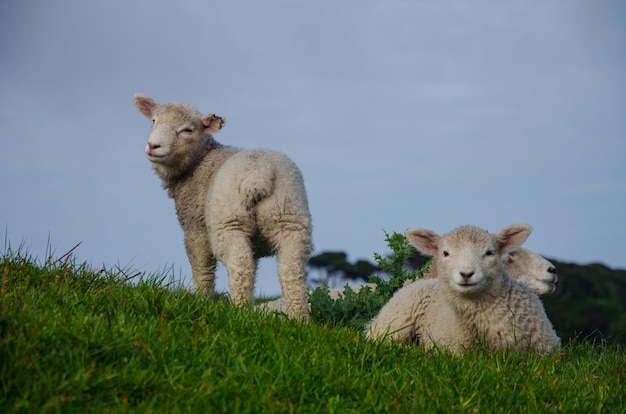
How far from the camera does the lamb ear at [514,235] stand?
8.09m

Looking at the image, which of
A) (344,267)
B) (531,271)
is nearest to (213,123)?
(531,271)

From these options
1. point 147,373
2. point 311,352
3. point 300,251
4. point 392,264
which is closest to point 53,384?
point 147,373

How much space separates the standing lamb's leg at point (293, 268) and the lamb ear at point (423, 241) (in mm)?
1199

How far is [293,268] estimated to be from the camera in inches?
344

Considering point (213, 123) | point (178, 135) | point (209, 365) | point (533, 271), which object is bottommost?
point (209, 365)

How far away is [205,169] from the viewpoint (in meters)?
9.80

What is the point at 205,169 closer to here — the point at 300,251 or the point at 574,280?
the point at 300,251

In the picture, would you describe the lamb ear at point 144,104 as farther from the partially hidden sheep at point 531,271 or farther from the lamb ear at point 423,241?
the lamb ear at point 423,241

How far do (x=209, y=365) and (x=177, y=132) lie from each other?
4.36 metres

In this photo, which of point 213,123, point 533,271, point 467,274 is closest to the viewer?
point 467,274

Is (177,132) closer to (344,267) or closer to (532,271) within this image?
(532,271)

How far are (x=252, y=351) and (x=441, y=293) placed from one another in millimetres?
2544

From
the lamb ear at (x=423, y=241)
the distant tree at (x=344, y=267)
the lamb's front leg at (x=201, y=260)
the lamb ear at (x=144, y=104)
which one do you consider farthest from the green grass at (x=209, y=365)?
the distant tree at (x=344, y=267)

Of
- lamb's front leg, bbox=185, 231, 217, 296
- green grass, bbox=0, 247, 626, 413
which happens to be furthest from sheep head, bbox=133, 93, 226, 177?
green grass, bbox=0, 247, 626, 413
